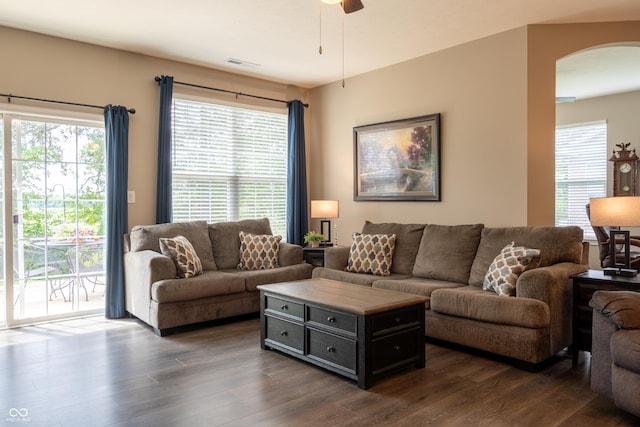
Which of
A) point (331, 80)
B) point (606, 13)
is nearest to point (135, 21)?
point (331, 80)

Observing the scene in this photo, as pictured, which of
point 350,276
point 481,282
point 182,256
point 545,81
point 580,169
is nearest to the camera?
point 481,282

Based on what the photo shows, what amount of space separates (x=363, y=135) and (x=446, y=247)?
208cm

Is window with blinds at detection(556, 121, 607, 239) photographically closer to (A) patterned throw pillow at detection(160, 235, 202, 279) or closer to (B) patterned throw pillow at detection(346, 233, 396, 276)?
(B) patterned throw pillow at detection(346, 233, 396, 276)

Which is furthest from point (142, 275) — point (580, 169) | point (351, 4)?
point (580, 169)

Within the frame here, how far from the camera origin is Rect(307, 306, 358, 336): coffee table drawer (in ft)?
9.71

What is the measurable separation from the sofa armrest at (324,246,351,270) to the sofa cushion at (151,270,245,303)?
3.16ft

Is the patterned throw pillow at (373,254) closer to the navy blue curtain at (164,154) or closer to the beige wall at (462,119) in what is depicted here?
the beige wall at (462,119)

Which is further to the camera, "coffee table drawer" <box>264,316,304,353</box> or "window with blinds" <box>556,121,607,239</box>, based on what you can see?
"window with blinds" <box>556,121,607,239</box>

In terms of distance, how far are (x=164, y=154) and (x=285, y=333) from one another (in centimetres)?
269

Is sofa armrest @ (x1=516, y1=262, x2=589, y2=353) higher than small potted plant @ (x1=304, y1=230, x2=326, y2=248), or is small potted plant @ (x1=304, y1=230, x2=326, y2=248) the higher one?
small potted plant @ (x1=304, y1=230, x2=326, y2=248)

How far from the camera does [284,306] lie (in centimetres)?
349

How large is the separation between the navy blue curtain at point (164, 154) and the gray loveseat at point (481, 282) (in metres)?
1.88

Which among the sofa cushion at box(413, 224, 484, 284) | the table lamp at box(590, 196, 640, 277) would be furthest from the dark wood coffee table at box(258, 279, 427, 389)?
the table lamp at box(590, 196, 640, 277)

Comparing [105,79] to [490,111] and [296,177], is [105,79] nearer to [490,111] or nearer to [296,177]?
[296,177]
